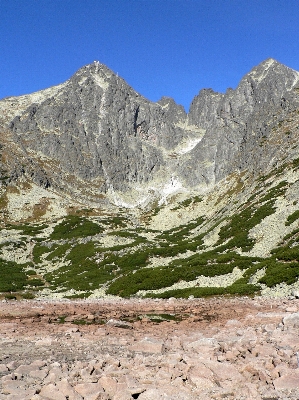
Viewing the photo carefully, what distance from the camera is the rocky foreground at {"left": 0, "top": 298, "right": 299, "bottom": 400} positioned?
26.6 ft

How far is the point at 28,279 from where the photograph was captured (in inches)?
2314

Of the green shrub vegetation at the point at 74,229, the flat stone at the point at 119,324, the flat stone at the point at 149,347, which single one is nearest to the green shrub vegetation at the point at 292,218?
the flat stone at the point at 119,324

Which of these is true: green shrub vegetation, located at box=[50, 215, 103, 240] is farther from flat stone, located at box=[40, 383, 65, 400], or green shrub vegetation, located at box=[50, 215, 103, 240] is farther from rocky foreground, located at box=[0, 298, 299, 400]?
flat stone, located at box=[40, 383, 65, 400]

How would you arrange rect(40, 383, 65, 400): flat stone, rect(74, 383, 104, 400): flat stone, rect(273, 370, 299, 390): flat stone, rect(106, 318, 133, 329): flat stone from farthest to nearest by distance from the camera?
rect(106, 318, 133, 329): flat stone, rect(273, 370, 299, 390): flat stone, rect(74, 383, 104, 400): flat stone, rect(40, 383, 65, 400): flat stone

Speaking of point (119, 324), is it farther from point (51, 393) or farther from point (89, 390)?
point (51, 393)

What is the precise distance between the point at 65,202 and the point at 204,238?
106m

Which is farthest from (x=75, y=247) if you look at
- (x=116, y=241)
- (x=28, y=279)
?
(x=28, y=279)

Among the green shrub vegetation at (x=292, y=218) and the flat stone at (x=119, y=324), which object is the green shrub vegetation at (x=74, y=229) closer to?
the green shrub vegetation at (x=292, y=218)

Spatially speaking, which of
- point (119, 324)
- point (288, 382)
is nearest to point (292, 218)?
point (119, 324)

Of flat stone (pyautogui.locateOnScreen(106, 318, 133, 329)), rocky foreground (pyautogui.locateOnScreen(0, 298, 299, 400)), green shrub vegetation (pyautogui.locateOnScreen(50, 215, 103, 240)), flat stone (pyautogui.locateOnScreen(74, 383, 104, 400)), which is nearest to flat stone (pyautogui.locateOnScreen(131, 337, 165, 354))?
rocky foreground (pyautogui.locateOnScreen(0, 298, 299, 400))

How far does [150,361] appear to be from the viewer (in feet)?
34.1

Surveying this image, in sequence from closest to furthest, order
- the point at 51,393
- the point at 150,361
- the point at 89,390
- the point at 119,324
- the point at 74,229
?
1. the point at 51,393
2. the point at 89,390
3. the point at 150,361
4. the point at 119,324
5. the point at 74,229

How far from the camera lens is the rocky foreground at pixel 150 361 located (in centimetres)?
811

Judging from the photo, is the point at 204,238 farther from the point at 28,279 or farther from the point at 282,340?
the point at 282,340
